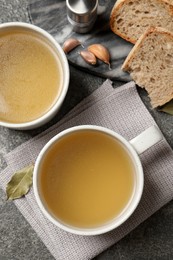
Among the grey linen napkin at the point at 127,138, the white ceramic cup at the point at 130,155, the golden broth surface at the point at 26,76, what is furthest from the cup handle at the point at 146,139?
the golden broth surface at the point at 26,76

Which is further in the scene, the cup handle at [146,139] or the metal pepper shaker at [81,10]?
the metal pepper shaker at [81,10]

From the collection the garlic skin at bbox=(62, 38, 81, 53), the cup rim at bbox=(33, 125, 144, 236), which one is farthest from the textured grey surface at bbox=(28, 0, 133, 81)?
the cup rim at bbox=(33, 125, 144, 236)

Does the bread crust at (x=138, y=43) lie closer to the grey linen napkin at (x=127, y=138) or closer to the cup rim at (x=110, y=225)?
the grey linen napkin at (x=127, y=138)

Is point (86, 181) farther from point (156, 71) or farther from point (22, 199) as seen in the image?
point (156, 71)

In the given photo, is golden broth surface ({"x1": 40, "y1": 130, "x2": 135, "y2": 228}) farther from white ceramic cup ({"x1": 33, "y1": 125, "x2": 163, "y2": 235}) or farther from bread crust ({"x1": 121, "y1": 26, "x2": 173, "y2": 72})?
bread crust ({"x1": 121, "y1": 26, "x2": 173, "y2": 72})

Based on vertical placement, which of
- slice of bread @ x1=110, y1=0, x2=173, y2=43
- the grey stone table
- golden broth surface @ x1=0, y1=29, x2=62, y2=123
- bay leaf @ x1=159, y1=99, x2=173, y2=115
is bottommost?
the grey stone table

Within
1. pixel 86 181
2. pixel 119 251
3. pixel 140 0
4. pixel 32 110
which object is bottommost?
pixel 119 251

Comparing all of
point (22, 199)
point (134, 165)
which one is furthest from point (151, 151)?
point (22, 199)

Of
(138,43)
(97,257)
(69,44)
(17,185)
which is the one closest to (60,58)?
(69,44)
